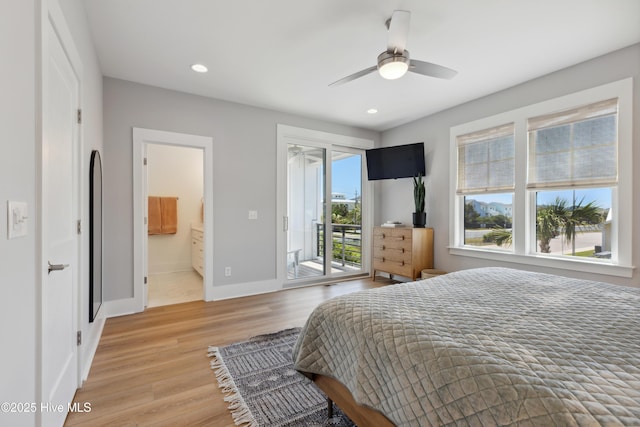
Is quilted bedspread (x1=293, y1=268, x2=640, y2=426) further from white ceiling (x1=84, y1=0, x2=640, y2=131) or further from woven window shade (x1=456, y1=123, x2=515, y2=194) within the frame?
woven window shade (x1=456, y1=123, x2=515, y2=194)

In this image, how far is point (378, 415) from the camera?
3.66 ft

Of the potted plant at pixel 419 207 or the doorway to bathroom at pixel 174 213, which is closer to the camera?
the potted plant at pixel 419 207

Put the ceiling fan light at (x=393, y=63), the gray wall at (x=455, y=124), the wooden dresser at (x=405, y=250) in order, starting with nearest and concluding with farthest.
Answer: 1. the ceiling fan light at (x=393, y=63)
2. the gray wall at (x=455, y=124)
3. the wooden dresser at (x=405, y=250)

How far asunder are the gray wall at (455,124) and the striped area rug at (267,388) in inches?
107

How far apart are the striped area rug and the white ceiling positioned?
8.37ft

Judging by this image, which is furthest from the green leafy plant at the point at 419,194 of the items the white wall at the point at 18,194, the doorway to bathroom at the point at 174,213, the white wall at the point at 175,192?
the white wall at the point at 175,192

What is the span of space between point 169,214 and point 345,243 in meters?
3.37

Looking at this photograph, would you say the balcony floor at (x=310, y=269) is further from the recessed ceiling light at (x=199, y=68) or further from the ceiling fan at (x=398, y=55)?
the ceiling fan at (x=398, y=55)

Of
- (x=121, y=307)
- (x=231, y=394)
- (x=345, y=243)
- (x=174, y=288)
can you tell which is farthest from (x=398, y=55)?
(x=174, y=288)

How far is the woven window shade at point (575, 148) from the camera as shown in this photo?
2.64 m

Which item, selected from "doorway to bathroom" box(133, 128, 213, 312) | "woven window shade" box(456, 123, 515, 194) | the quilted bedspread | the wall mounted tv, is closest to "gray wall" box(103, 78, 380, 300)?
"doorway to bathroom" box(133, 128, 213, 312)

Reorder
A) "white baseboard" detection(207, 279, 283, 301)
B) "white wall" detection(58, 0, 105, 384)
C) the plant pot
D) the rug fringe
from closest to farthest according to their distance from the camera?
the rug fringe
"white wall" detection(58, 0, 105, 384)
"white baseboard" detection(207, 279, 283, 301)
the plant pot

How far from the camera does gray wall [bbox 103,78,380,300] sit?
3.10 meters

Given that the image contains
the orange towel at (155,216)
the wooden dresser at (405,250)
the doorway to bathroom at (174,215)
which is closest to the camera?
the wooden dresser at (405,250)
